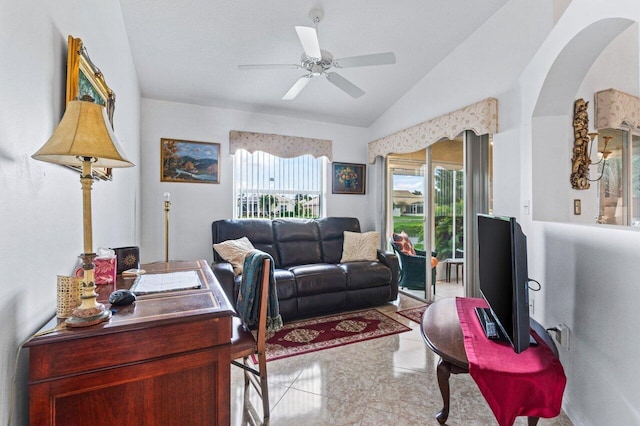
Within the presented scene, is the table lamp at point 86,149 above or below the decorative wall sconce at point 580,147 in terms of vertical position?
below

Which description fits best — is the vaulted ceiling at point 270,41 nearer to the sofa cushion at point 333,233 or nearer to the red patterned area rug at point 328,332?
the sofa cushion at point 333,233

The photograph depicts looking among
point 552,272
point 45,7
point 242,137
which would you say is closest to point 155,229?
point 242,137

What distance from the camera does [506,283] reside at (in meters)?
1.46

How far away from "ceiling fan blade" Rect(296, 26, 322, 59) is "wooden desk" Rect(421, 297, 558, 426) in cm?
208

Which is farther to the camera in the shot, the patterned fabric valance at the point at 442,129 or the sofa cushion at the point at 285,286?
the sofa cushion at the point at 285,286

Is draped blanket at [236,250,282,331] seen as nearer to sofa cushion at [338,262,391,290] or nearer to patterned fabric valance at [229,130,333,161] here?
sofa cushion at [338,262,391,290]

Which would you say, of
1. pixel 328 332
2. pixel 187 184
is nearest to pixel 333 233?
pixel 328 332

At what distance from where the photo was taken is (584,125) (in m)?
2.31

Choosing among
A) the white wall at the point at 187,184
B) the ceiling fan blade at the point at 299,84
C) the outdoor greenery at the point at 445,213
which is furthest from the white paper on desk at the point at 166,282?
the outdoor greenery at the point at 445,213

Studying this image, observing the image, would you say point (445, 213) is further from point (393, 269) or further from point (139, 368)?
point (139, 368)

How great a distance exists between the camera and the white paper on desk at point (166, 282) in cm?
134

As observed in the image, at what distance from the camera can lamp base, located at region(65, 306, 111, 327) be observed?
0.90m

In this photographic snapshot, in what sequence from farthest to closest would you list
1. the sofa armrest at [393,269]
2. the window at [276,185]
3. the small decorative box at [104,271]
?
1. the window at [276,185]
2. the sofa armrest at [393,269]
3. the small decorative box at [104,271]

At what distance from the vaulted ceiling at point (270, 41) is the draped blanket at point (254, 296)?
221cm
